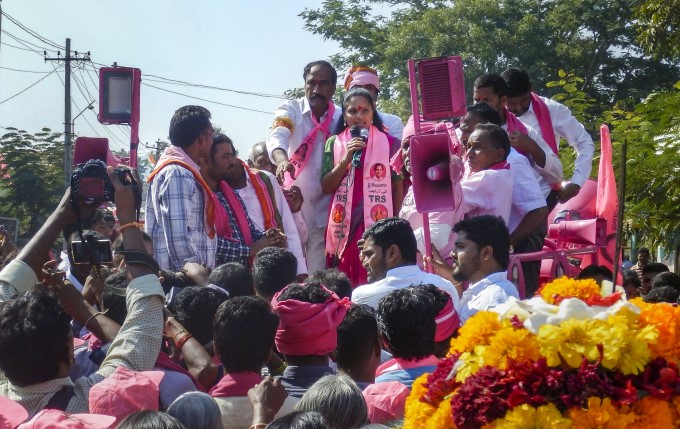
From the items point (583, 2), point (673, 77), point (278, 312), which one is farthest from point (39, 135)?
point (278, 312)

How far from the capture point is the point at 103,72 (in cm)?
734

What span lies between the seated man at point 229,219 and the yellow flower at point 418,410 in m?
3.59

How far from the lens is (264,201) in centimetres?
708

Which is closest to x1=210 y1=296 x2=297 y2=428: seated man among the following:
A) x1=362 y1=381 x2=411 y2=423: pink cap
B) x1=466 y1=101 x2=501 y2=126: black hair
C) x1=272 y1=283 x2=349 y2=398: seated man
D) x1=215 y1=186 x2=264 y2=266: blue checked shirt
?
x1=272 y1=283 x2=349 y2=398: seated man

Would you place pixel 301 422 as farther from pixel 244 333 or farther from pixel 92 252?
pixel 92 252

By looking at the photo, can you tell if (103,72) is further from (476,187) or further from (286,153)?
(476,187)

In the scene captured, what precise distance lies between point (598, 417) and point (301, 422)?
0.90 m

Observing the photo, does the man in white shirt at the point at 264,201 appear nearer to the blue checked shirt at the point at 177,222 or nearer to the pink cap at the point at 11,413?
the blue checked shirt at the point at 177,222

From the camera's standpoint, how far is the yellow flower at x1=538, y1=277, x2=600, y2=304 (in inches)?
125

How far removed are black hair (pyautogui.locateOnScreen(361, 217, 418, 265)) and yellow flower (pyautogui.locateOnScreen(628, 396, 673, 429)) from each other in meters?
3.18

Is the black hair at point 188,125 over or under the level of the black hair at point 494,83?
under

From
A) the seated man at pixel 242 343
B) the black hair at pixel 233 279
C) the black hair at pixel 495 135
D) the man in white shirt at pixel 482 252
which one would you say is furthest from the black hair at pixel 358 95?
the seated man at pixel 242 343

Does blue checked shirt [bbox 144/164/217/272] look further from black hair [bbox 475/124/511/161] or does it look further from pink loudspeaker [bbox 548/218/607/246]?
pink loudspeaker [bbox 548/218/607/246]

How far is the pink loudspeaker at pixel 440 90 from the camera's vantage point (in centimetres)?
650
